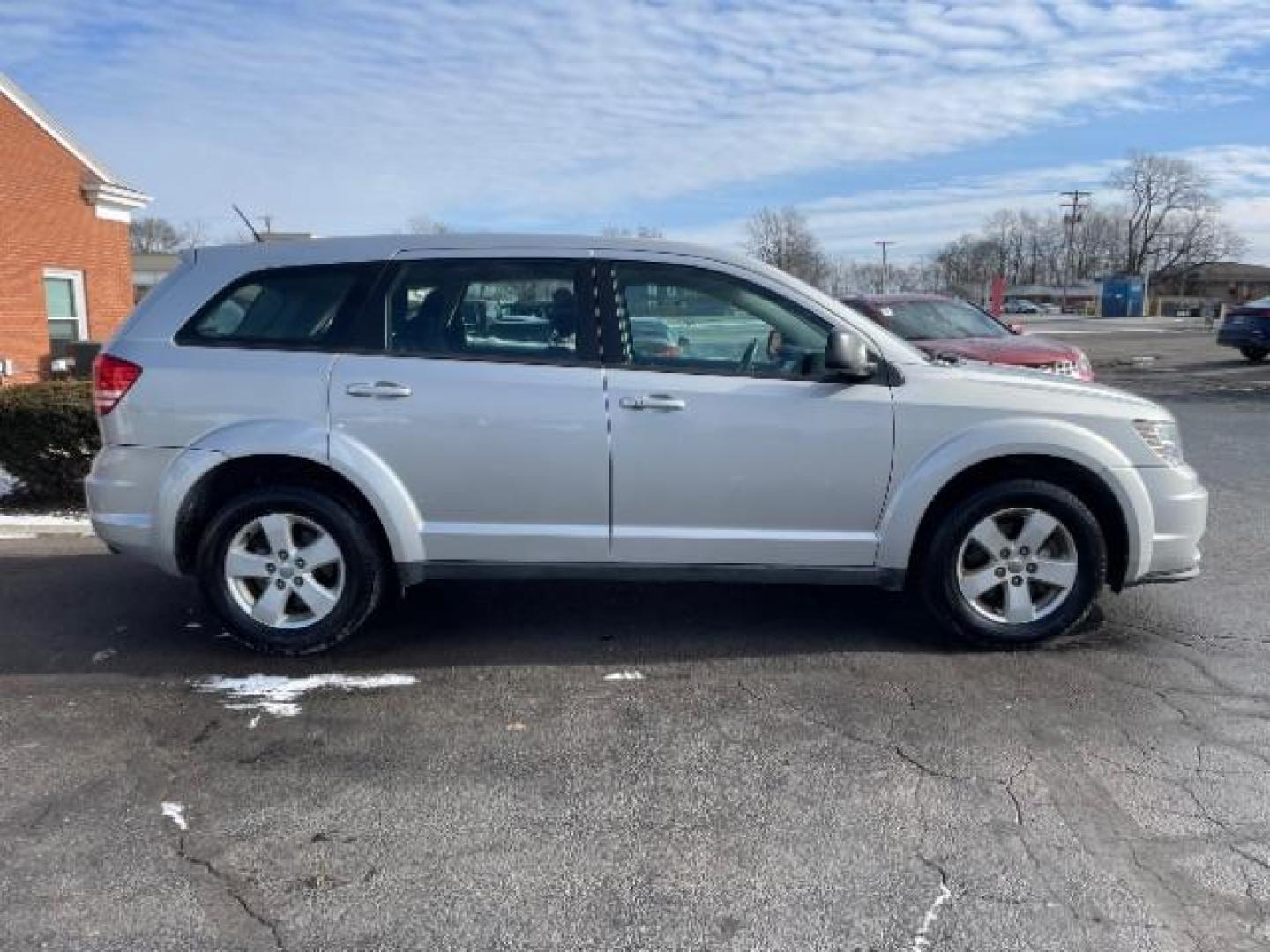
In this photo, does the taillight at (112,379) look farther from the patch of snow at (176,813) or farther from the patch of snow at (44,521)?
the patch of snow at (44,521)

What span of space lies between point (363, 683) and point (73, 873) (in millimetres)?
1481

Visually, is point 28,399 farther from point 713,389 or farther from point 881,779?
point 881,779

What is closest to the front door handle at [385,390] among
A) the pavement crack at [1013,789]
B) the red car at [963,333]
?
the pavement crack at [1013,789]

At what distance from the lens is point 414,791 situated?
10.9 feet

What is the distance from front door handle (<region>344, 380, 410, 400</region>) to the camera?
14.1ft

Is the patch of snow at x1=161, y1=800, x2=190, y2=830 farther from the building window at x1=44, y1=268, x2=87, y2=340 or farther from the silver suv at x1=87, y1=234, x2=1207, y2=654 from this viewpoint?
the building window at x1=44, y1=268, x2=87, y2=340

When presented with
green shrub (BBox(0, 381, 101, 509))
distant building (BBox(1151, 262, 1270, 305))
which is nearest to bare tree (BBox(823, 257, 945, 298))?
distant building (BBox(1151, 262, 1270, 305))

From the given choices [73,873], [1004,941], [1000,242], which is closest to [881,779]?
[1004,941]

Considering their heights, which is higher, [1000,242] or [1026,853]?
[1000,242]

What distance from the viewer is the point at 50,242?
58.8 ft

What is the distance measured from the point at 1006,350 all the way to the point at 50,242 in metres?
16.7

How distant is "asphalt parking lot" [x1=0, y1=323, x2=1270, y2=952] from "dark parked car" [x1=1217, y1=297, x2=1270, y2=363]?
19343 mm

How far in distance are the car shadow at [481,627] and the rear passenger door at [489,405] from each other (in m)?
0.52

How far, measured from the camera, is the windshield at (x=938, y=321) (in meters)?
10.9
